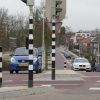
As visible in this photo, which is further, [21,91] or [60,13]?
[60,13]

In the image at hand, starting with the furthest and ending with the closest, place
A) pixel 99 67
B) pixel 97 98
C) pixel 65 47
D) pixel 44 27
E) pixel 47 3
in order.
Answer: pixel 65 47, pixel 99 67, pixel 44 27, pixel 47 3, pixel 97 98

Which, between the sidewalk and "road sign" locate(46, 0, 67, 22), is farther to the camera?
"road sign" locate(46, 0, 67, 22)

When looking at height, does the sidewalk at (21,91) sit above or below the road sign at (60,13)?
below

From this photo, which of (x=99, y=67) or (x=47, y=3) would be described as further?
(x=99, y=67)

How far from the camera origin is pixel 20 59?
76.9 ft

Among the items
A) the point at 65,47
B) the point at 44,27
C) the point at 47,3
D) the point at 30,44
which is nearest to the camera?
the point at 30,44

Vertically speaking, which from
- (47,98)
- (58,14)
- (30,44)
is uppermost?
(58,14)

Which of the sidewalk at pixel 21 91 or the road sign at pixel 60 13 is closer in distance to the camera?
the sidewalk at pixel 21 91

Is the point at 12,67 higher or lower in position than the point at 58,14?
lower

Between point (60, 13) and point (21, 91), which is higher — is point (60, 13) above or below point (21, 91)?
above

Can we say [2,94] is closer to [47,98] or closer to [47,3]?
[47,98]

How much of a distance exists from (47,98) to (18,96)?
0.84 m

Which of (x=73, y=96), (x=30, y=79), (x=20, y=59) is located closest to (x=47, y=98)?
(x=73, y=96)

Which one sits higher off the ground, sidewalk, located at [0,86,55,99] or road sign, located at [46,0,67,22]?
road sign, located at [46,0,67,22]
